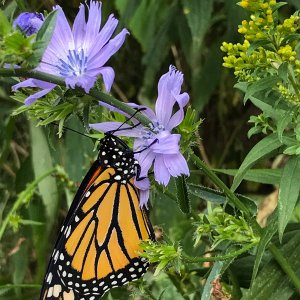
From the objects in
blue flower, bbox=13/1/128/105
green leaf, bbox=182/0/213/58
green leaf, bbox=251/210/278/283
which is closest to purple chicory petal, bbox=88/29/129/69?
blue flower, bbox=13/1/128/105

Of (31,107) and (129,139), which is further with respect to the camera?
(129,139)

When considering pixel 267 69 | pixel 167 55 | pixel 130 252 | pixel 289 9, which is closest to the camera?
pixel 267 69

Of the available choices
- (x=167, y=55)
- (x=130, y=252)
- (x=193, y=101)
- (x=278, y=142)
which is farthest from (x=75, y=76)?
(x=167, y=55)

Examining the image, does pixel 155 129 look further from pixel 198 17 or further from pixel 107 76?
pixel 198 17

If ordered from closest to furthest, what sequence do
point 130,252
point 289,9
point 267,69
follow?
point 267,69 < point 130,252 < point 289,9

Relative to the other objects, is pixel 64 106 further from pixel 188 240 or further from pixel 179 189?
pixel 188 240

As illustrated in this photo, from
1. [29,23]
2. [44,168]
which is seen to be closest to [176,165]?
[29,23]
